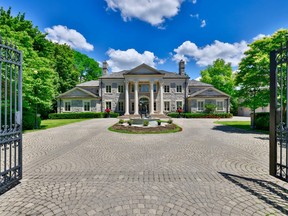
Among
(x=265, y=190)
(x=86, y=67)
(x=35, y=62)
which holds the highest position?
(x=86, y=67)

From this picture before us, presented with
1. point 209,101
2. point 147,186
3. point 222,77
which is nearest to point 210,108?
point 209,101

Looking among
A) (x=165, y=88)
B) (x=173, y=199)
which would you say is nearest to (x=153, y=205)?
(x=173, y=199)

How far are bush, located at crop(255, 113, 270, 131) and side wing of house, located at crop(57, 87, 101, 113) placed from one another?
2742cm

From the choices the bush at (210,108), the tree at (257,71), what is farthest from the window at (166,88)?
the tree at (257,71)

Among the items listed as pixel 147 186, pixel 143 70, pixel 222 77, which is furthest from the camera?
pixel 222 77

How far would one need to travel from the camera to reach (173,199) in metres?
3.45

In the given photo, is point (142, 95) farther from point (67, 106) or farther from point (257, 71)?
point (257, 71)

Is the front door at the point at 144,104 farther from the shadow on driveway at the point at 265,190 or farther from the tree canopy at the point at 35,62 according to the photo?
the shadow on driveway at the point at 265,190

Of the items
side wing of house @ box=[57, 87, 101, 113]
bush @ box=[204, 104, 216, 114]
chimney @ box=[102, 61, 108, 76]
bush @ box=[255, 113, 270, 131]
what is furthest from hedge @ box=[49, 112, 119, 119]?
bush @ box=[255, 113, 270, 131]

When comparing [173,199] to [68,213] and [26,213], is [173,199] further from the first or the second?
[26,213]

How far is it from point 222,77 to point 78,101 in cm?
3662

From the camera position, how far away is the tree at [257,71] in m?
12.3

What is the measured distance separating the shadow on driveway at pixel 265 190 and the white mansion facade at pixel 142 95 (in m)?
26.7

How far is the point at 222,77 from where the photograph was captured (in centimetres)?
4128
